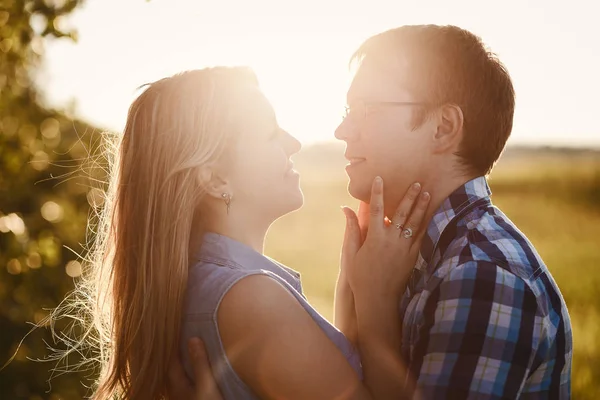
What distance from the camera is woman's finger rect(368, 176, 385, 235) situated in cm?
313

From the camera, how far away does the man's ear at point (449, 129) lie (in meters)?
3.13

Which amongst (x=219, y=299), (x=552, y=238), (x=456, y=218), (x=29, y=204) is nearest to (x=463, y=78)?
(x=456, y=218)

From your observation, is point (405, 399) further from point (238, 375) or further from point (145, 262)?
point (145, 262)

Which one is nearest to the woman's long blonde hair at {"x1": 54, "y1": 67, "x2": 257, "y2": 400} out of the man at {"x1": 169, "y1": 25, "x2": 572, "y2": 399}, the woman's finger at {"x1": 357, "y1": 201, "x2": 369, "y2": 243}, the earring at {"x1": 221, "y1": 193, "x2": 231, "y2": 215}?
the earring at {"x1": 221, "y1": 193, "x2": 231, "y2": 215}

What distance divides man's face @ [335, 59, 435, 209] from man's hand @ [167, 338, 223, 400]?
1139 mm

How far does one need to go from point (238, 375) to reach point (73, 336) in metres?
3.44

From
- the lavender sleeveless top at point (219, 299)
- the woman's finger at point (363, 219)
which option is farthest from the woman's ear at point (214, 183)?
the woman's finger at point (363, 219)

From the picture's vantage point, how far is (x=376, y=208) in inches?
125

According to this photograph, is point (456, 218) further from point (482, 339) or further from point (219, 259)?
point (219, 259)

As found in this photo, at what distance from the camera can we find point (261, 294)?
2.70 m

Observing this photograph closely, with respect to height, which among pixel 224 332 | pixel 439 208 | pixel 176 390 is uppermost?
pixel 439 208

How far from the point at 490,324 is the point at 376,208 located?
97 cm

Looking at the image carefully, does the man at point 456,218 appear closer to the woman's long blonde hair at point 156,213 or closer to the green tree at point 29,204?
the woman's long blonde hair at point 156,213

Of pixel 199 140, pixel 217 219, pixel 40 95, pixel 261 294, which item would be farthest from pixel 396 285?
pixel 40 95
